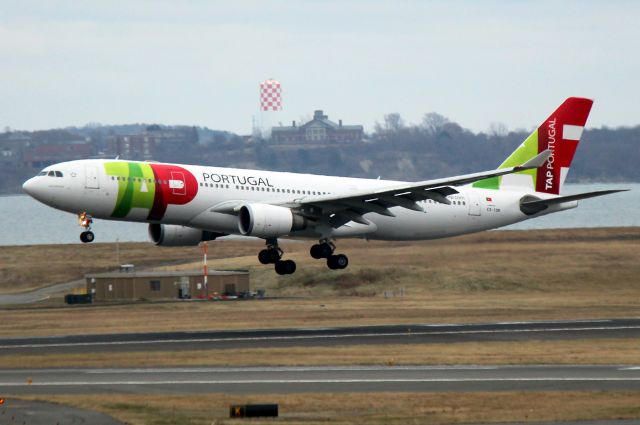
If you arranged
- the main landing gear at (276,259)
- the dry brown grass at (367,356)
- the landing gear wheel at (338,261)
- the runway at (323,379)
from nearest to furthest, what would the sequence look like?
the runway at (323,379)
the dry brown grass at (367,356)
the main landing gear at (276,259)
the landing gear wheel at (338,261)

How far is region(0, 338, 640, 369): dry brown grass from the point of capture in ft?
148

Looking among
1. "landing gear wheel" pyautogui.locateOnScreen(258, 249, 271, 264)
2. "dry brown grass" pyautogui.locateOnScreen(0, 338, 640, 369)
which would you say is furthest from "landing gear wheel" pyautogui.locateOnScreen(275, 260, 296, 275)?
"dry brown grass" pyautogui.locateOnScreen(0, 338, 640, 369)

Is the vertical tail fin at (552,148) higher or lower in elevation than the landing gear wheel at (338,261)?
higher

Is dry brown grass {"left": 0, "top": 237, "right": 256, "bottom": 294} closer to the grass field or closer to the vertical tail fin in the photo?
the grass field

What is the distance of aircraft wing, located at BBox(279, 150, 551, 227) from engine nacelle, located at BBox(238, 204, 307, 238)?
1078mm

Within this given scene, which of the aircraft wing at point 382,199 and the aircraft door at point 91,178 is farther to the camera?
the aircraft wing at point 382,199

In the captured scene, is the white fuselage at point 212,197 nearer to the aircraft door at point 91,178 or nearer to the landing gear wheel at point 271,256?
the aircraft door at point 91,178

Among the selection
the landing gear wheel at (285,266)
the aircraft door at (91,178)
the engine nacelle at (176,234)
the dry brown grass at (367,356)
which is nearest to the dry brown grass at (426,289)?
the landing gear wheel at (285,266)

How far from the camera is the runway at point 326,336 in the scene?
5041cm

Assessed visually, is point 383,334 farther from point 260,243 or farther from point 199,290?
point 260,243

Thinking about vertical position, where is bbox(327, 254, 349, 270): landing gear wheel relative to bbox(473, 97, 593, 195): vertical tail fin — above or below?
below

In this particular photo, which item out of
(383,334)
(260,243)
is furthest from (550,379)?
(260,243)

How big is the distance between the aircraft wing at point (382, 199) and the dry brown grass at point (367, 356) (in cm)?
763

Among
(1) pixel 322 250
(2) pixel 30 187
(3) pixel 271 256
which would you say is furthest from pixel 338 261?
(2) pixel 30 187
